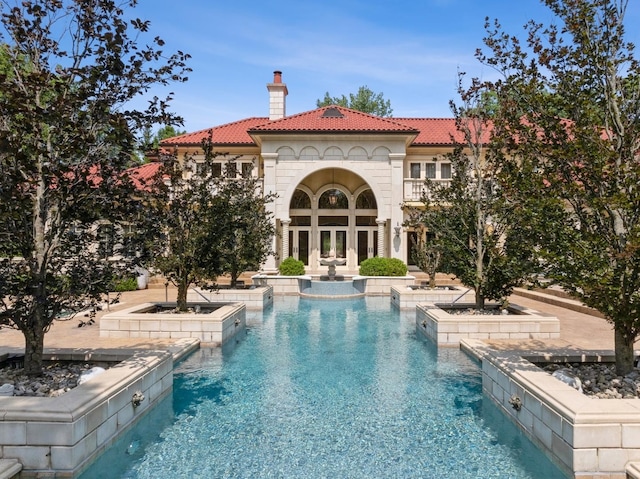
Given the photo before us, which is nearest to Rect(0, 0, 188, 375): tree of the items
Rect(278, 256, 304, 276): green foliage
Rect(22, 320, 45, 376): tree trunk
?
Rect(22, 320, 45, 376): tree trunk

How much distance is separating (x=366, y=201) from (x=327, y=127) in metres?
6.30

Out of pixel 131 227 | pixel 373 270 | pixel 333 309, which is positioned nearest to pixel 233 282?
pixel 333 309

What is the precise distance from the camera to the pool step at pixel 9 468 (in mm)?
4422

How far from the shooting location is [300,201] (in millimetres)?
30312

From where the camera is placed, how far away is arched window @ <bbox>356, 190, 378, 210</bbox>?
30.2 meters

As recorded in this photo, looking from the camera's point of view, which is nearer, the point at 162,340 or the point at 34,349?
the point at 34,349

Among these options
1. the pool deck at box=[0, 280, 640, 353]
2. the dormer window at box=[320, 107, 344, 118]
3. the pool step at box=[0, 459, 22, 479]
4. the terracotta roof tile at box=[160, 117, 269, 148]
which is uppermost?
the dormer window at box=[320, 107, 344, 118]

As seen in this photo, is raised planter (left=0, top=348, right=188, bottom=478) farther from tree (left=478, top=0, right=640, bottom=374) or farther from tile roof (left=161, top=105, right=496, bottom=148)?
tile roof (left=161, top=105, right=496, bottom=148)

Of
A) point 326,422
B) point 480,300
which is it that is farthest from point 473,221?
point 326,422

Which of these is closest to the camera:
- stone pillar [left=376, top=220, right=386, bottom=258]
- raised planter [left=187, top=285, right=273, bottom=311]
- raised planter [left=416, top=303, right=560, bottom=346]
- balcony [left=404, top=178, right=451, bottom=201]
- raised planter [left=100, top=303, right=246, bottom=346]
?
raised planter [left=100, top=303, right=246, bottom=346]

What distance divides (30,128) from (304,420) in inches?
207

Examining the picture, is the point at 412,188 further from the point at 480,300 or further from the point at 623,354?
the point at 623,354

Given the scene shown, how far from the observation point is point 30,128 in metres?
5.88

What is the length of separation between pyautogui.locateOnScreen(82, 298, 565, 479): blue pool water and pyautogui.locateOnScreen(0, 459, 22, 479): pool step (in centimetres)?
68
